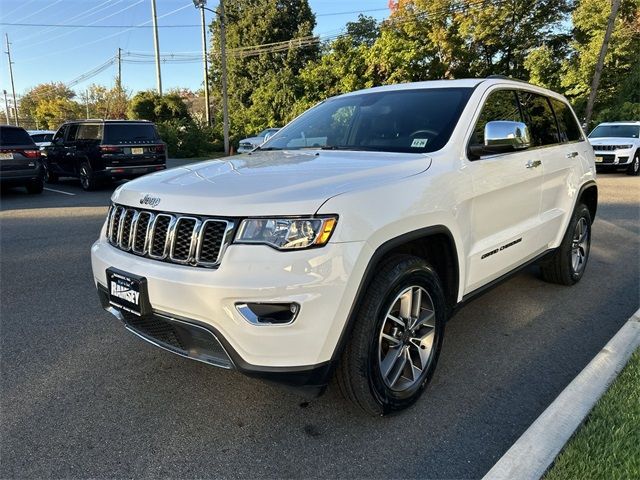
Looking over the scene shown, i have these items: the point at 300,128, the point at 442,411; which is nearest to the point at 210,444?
the point at 442,411

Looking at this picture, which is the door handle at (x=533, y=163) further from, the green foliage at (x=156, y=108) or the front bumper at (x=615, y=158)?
the green foliage at (x=156, y=108)

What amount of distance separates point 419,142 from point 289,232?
135cm

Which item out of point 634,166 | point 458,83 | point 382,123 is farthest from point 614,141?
point 382,123

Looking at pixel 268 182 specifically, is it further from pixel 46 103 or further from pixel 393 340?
pixel 46 103

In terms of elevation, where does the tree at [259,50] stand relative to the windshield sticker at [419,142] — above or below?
above

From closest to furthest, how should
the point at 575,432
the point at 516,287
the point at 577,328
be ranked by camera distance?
the point at 575,432 < the point at 577,328 < the point at 516,287

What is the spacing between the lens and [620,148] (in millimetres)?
15047

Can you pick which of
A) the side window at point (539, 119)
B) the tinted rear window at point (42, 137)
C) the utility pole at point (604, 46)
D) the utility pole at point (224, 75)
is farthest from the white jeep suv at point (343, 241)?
the utility pole at point (224, 75)

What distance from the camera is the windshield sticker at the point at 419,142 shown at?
121 inches

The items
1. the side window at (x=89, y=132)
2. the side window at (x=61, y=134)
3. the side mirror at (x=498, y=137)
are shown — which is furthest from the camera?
the side window at (x=61, y=134)

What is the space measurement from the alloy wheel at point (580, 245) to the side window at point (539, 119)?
Answer: 3.30ft

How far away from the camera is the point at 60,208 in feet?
32.2

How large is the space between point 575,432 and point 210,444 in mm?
1783

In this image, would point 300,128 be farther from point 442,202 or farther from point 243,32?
point 243,32
